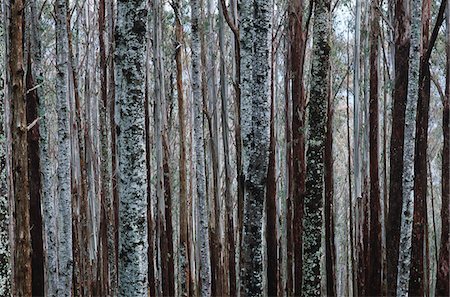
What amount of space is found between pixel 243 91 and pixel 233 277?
6.50 meters

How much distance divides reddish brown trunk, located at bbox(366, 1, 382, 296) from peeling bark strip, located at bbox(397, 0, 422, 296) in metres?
4.50

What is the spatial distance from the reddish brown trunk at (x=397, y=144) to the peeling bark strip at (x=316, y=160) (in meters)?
3.01

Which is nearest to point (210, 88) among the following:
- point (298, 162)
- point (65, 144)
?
point (298, 162)

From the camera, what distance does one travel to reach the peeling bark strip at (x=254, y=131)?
4.12 metres

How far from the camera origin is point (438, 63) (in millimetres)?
19016

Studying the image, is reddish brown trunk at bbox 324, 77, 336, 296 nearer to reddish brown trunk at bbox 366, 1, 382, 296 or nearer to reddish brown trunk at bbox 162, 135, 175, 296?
reddish brown trunk at bbox 366, 1, 382, 296

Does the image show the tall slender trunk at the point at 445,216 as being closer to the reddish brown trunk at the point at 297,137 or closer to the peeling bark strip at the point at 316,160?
the reddish brown trunk at the point at 297,137

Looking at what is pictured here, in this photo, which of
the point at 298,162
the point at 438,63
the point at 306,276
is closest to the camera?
the point at 306,276

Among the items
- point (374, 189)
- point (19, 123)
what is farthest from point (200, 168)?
point (19, 123)

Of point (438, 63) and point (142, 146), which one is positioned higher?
point (438, 63)

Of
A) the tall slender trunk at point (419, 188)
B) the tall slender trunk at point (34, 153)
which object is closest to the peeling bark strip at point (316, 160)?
the tall slender trunk at point (419, 188)

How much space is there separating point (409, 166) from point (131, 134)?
13.0 ft

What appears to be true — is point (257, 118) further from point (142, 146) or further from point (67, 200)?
point (67, 200)

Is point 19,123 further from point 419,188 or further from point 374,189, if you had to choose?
point 374,189
